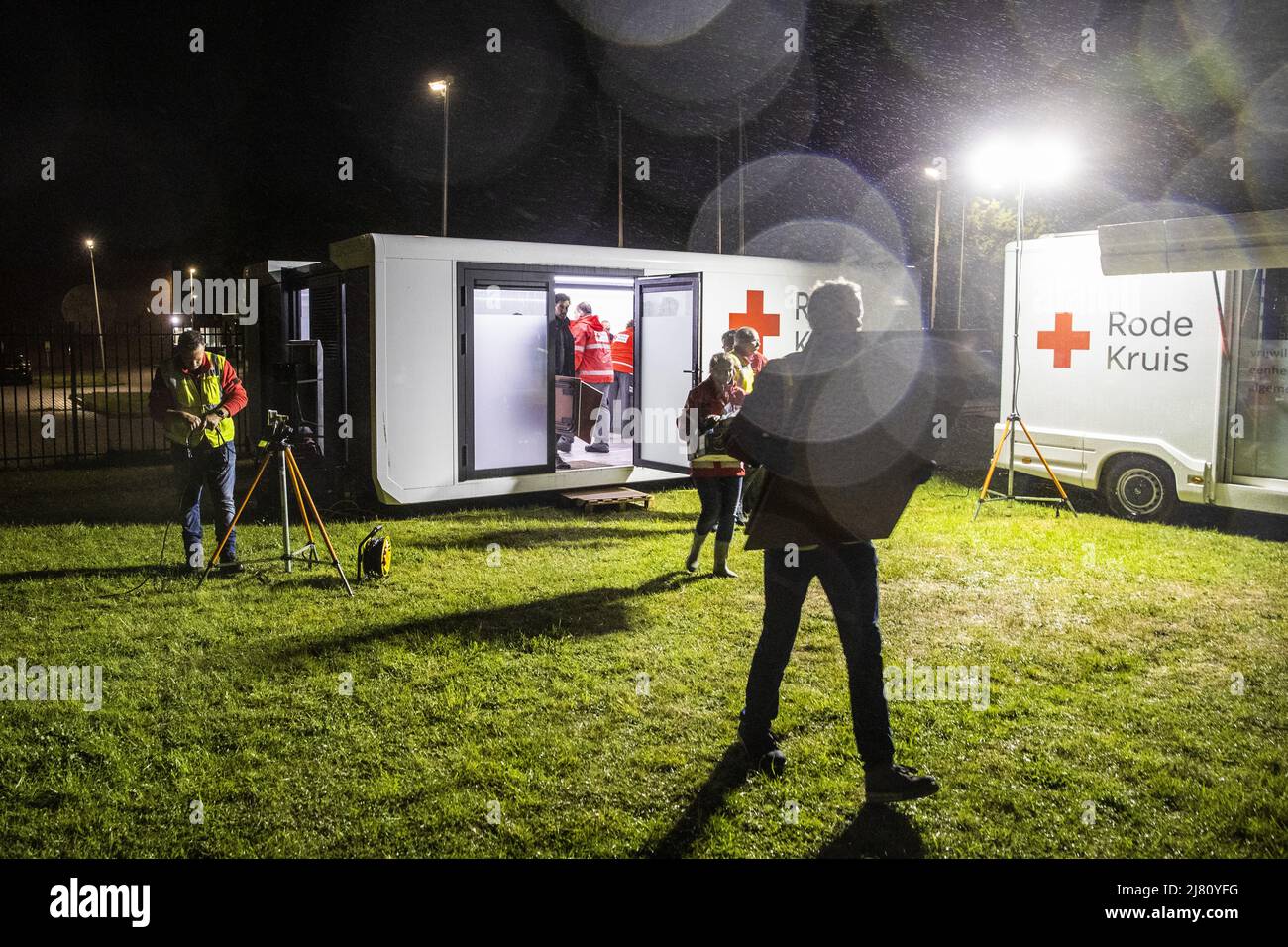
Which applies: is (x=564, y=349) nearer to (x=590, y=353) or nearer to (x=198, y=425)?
(x=590, y=353)

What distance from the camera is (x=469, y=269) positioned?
29.9 feet

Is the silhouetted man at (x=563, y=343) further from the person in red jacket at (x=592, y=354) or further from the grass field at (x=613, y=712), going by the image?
the grass field at (x=613, y=712)

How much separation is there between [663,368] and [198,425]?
486cm

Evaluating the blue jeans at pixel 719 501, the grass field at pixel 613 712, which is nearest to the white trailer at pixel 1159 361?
the grass field at pixel 613 712

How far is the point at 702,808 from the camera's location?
3482mm

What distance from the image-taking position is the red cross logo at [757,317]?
35.9ft

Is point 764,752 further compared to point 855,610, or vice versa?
point 764,752

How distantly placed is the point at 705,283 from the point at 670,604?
5322 mm

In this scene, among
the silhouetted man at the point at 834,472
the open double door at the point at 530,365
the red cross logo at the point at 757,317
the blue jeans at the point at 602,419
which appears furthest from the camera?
the blue jeans at the point at 602,419

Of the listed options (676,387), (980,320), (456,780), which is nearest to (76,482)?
(676,387)

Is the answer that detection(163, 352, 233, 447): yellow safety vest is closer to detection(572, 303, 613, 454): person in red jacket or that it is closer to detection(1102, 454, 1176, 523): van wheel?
detection(572, 303, 613, 454): person in red jacket

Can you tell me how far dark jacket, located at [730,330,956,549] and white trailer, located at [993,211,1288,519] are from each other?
5810 mm

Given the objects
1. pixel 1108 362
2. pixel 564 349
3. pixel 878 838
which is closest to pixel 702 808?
pixel 878 838

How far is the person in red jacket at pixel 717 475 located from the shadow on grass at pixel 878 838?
10.7 feet
